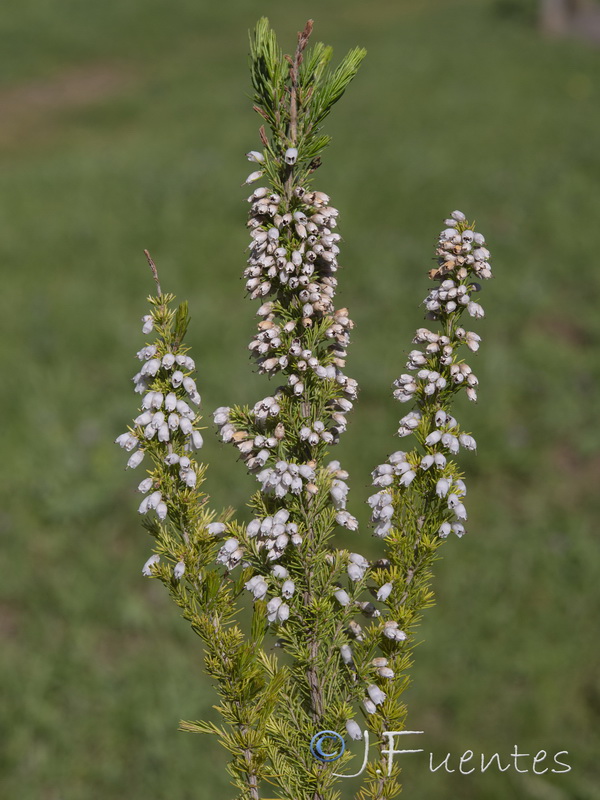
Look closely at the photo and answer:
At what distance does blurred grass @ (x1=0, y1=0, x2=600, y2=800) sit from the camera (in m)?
7.12

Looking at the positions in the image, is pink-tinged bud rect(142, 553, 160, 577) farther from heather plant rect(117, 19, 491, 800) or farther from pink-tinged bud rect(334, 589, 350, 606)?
pink-tinged bud rect(334, 589, 350, 606)

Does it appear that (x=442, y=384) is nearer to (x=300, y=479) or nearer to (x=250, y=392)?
(x=300, y=479)

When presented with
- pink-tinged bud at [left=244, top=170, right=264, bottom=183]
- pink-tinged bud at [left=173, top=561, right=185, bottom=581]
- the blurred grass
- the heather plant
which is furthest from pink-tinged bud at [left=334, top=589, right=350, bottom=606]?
the blurred grass

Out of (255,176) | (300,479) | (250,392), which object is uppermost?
(250,392)

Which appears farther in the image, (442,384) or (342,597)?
(342,597)

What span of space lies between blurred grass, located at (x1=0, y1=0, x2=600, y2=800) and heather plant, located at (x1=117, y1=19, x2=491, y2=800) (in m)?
4.76

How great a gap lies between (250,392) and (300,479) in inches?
344

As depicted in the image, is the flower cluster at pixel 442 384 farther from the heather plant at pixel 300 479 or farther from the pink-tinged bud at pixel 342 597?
the pink-tinged bud at pixel 342 597

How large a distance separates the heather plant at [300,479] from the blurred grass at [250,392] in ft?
15.6

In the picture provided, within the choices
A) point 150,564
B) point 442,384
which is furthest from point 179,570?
point 442,384

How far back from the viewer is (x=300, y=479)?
2.32 metres

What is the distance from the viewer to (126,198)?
57.7 feet

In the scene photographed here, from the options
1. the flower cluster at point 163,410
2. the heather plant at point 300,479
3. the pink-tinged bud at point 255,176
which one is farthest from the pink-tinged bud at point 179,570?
the pink-tinged bud at point 255,176

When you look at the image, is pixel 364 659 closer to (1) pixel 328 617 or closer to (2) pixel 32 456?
(1) pixel 328 617
